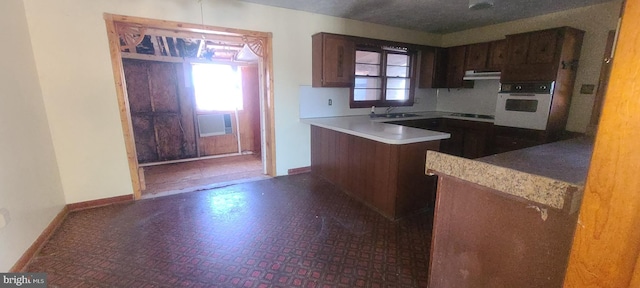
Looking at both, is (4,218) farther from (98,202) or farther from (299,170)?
(299,170)

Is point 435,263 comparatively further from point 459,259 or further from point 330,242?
point 330,242

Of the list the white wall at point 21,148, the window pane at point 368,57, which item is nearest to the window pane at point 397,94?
the window pane at point 368,57

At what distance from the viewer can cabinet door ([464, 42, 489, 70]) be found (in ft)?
12.7

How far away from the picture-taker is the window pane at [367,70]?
13.3ft

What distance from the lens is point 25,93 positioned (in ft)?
6.97

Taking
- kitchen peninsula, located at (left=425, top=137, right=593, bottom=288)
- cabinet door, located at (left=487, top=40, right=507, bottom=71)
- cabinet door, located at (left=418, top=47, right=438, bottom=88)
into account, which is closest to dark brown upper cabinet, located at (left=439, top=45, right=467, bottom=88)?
cabinet door, located at (left=418, top=47, right=438, bottom=88)

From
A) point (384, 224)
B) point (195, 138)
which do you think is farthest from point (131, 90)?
point (384, 224)

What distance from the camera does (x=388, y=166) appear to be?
242 cm

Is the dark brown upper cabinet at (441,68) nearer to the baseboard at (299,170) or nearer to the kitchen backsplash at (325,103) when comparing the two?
the kitchen backsplash at (325,103)

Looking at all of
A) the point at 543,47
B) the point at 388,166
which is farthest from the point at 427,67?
the point at 388,166

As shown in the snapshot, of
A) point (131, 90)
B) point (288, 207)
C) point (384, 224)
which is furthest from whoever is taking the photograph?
point (131, 90)

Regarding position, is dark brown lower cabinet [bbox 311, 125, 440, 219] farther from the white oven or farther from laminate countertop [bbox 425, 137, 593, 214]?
the white oven

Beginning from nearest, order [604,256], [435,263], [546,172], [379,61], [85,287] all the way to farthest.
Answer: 1. [604,256]
2. [546,172]
3. [435,263]
4. [85,287]
5. [379,61]

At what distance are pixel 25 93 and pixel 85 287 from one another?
1707mm
